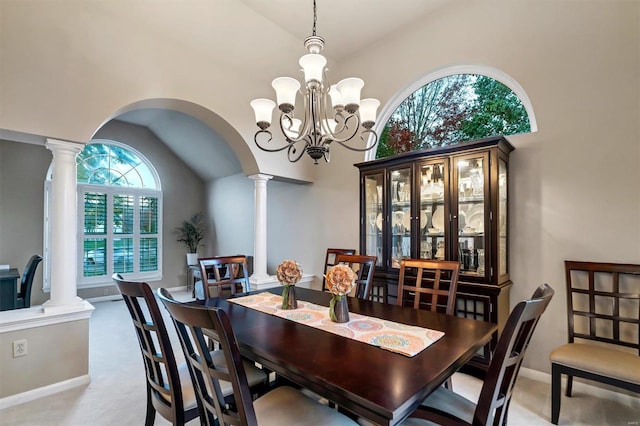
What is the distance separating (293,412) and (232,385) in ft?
1.69

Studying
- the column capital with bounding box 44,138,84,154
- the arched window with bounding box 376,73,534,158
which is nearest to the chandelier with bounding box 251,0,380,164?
the arched window with bounding box 376,73,534,158

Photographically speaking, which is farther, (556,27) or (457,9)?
(457,9)

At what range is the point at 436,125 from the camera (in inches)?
137

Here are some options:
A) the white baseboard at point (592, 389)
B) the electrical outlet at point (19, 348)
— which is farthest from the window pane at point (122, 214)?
the white baseboard at point (592, 389)

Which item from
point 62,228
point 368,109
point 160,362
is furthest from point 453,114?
point 62,228

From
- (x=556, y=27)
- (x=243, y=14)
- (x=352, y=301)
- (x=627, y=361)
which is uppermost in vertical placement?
(x=243, y=14)

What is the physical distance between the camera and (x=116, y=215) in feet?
19.7

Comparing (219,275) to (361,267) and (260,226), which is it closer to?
(361,267)

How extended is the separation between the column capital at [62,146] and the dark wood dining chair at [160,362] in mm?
1695

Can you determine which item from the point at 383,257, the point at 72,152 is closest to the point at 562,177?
the point at 383,257

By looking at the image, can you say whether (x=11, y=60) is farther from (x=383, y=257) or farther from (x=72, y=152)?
(x=383, y=257)

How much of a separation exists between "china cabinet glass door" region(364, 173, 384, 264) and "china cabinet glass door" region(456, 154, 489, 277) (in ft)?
2.93

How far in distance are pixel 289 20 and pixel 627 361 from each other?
4.14 m

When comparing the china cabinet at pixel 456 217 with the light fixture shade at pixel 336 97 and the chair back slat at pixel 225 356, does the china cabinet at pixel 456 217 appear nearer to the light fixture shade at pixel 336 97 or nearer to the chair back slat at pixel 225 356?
the light fixture shade at pixel 336 97
